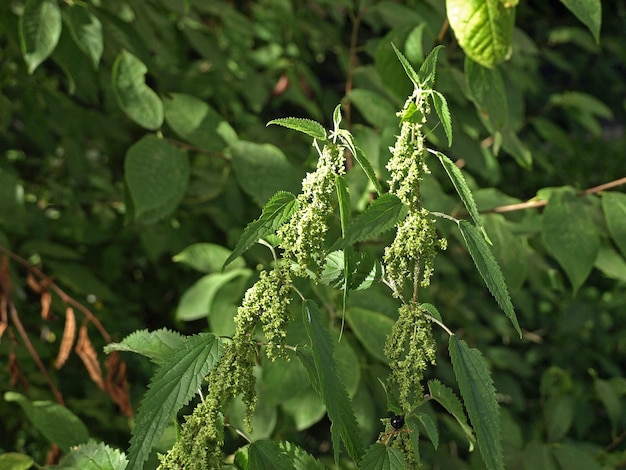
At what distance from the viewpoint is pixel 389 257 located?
0.61 m

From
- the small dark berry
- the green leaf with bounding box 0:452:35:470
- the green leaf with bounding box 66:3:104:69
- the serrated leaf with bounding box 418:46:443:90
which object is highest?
the serrated leaf with bounding box 418:46:443:90

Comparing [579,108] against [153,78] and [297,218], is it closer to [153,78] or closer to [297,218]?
[153,78]

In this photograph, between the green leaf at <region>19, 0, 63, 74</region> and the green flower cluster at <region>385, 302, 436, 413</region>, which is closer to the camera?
the green flower cluster at <region>385, 302, 436, 413</region>

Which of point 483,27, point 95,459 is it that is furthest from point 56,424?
point 483,27

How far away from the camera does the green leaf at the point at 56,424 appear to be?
3.20 feet

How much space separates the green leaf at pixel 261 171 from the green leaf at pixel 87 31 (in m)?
0.27

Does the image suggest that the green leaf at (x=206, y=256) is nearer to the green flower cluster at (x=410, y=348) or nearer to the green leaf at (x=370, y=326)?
the green leaf at (x=370, y=326)

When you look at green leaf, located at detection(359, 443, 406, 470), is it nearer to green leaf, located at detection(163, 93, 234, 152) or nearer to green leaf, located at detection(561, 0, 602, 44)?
green leaf, located at detection(561, 0, 602, 44)

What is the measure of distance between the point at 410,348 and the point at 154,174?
0.69 metres

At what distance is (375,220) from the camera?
22.7 inches

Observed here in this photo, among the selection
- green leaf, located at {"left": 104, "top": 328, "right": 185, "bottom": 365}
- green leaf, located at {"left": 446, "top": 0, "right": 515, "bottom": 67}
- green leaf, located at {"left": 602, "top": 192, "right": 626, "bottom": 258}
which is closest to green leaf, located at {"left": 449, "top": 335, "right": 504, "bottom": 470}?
green leaf, located at {"left": 104, "top": 328, "right": 185, "bottom": 365}

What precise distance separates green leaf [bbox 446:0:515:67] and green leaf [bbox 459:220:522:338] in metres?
0.46

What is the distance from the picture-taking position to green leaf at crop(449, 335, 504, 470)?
569 millimetres

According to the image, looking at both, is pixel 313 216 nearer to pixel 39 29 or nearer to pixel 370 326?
pixel 370 326
